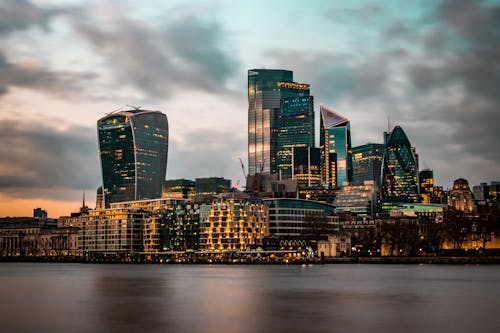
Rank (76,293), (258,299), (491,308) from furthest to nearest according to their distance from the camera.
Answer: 1. (76,293)
2. (258,299)
3. (491,308)

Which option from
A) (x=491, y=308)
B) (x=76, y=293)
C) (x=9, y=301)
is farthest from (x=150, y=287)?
(x=491, y=308)

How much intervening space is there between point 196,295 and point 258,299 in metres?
9.78

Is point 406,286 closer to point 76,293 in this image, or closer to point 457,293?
point 457,293

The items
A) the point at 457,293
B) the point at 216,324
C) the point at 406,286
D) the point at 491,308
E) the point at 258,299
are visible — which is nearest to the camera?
the point at 216,324

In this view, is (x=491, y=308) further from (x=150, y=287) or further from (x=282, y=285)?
(x=150, y=287)

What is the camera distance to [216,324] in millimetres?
57344

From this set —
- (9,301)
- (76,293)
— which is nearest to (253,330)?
(9,301)

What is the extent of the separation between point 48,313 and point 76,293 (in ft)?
85.2

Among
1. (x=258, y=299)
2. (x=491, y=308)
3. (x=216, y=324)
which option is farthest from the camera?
(x=258, y=299)

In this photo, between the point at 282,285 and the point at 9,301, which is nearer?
the point at 9,301

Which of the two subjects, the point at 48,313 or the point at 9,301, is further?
the point at 9,301

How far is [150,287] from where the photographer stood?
336ft

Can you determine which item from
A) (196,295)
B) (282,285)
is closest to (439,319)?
(196,295)

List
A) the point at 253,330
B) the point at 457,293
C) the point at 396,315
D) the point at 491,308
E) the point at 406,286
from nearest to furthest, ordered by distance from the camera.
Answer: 1. the point at 253,330
2. the point at 396,315
3. the point at 491,308
4. the point at 457,293
5. the point at 406,286
